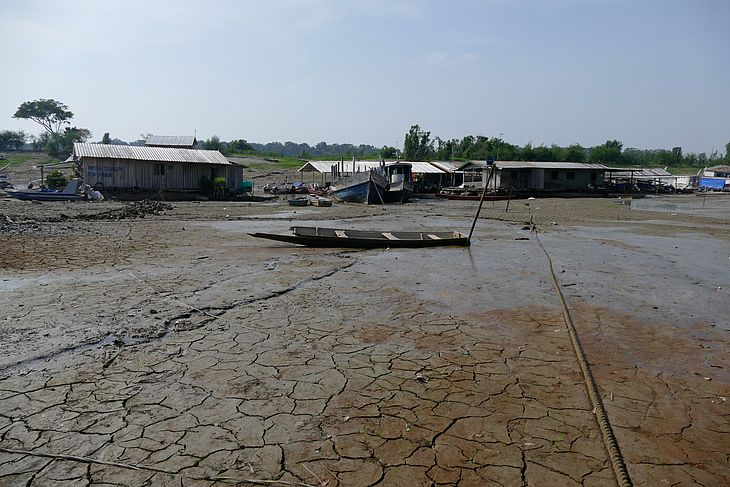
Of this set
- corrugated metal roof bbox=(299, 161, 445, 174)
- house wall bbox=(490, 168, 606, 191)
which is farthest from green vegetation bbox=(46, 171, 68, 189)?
house wall bbox=(490, 168, 606, 191)

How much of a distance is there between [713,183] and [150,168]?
57072 mm

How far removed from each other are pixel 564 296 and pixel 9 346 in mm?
7644

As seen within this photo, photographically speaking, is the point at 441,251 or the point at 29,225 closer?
the point at 441,251

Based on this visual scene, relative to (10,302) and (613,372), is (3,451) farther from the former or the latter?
(613,372)

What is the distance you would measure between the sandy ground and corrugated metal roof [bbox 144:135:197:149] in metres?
36.2

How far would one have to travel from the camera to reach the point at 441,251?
529 inches

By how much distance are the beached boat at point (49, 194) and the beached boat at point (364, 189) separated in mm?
15174

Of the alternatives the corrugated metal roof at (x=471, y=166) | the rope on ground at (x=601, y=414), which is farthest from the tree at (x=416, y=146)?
the rope on ground at (x=601, y=414)

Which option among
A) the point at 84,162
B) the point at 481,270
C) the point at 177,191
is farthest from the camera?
the point at 177,191

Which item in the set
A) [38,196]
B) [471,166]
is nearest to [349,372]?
[38,196]

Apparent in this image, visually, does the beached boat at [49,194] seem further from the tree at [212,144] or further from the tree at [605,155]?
the tree at [605,155]

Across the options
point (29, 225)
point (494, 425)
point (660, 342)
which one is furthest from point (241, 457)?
point (29, 225)

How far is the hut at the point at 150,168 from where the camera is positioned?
3091cm

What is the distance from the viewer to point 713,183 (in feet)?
194
